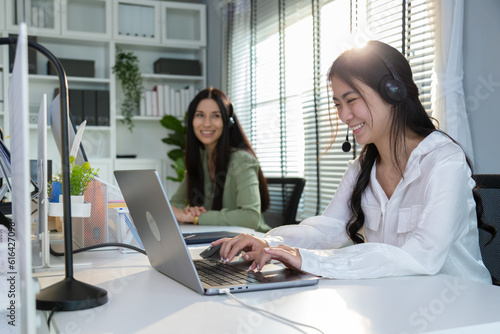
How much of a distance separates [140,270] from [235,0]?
3.37m

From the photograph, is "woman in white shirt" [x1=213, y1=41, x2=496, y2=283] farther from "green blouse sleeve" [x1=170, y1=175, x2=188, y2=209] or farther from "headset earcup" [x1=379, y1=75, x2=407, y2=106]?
"green blouse sleeve" [x1=170, y1=175, x2=188, y2=209]

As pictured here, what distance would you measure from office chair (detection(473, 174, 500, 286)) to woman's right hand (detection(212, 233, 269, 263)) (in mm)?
590

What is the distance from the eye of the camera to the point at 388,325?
2.29 ft

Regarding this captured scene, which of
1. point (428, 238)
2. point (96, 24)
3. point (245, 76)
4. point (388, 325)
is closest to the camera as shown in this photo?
point (388, 325)

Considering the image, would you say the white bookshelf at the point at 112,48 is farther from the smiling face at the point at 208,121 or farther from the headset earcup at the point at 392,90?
the headset earcup at the point at 392,90

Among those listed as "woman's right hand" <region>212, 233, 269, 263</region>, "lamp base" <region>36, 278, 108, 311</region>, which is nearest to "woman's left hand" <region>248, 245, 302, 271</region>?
"woman's right hand" <region>212, 233, 269, 263</region>

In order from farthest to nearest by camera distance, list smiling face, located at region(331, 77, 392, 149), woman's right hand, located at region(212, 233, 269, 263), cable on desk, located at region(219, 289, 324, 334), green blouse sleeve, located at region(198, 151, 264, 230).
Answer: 1. green blouse sleeve, located at region(198, 151, 264, 230)
2. smiling face, located at region(331, 77, 392, 149)
3. woman's right hand, located at region(212, 233, 269, 263)
4. cable on desk, located at region(219, 289, 324, 334)

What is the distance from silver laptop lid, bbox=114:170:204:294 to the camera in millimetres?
861

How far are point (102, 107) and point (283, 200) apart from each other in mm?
2314

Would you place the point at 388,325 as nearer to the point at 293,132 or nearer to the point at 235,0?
the point at 293,132

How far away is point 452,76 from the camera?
2.06m

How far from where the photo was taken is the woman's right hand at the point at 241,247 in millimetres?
1167

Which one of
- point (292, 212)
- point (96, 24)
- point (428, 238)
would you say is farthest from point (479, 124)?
point (96, 24)

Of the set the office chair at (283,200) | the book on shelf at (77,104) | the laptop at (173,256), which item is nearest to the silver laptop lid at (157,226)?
the laptop at (173,256)
